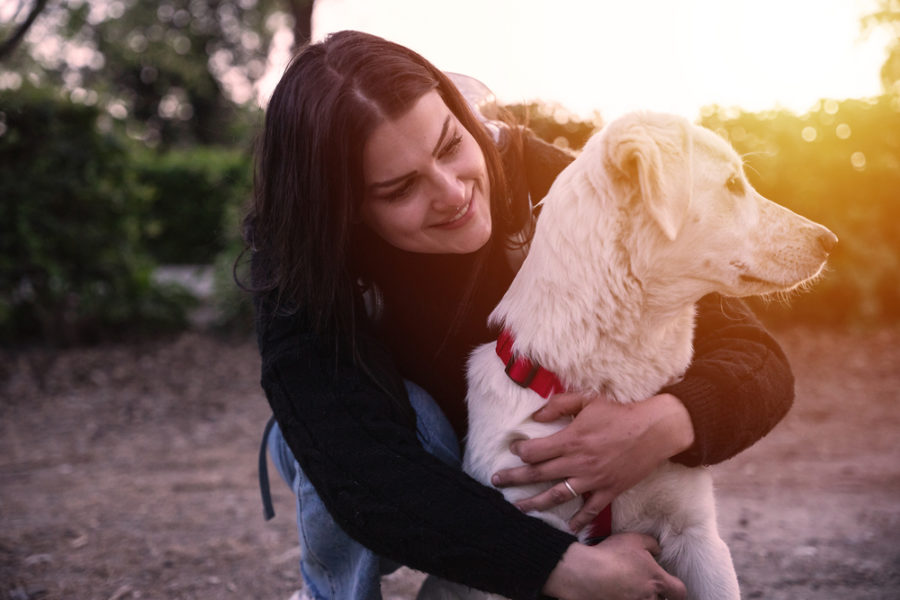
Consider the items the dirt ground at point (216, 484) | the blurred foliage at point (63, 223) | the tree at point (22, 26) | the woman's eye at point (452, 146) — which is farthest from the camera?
the blurred foliage at point (63, 223)

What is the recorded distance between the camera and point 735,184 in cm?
200

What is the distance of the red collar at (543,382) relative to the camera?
75.9 inches

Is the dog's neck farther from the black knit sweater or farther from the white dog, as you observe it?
the black knit sweater

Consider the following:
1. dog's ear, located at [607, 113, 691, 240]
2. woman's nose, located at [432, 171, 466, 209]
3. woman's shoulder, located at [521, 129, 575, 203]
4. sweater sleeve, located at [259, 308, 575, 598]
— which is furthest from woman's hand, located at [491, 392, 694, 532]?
woman's shoulder, located at [521, 129, 575, 203]

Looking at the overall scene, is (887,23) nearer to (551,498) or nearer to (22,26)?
(551,498)

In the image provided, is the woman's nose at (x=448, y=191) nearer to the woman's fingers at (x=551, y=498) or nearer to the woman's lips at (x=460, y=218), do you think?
the woman's lips at (x=460, y=218)

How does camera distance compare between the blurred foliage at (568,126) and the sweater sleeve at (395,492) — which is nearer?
the sweater sleeve at (395,492)

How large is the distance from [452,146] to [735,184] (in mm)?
763

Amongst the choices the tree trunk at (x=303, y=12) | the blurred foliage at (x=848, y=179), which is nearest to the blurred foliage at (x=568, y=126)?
the blurred foliage at (x=848, y=179)

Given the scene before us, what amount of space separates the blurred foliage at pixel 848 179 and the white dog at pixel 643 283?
4771mm

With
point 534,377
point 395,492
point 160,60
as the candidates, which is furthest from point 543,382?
point 160,60

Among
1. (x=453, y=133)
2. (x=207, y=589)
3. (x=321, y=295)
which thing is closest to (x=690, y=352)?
(x=453, y=133)

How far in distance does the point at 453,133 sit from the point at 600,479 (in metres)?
0.99

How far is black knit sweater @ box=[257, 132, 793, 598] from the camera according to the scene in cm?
175
